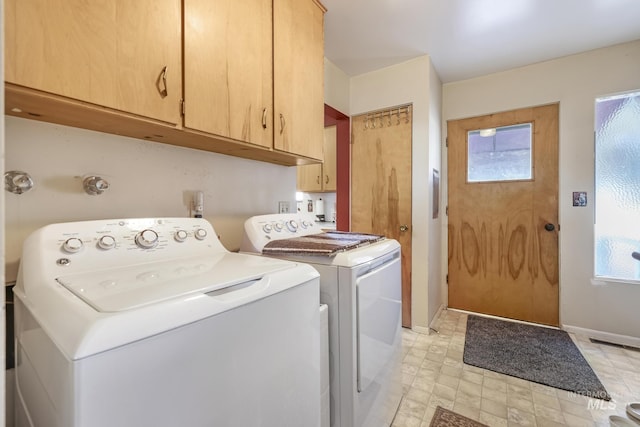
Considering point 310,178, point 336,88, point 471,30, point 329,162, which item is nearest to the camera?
point 471,30

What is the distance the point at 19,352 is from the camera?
29.2 inches

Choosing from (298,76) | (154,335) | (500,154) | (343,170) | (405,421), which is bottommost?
(405,421)

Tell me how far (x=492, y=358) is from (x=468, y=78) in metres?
2.66

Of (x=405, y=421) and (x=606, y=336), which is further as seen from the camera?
(x=606, y=336)

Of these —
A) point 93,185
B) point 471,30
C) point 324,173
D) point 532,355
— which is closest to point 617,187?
point 532,355

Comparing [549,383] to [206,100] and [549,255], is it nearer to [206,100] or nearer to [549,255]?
[549,255]

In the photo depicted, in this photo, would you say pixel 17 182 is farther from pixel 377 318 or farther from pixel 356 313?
pixel 377 318

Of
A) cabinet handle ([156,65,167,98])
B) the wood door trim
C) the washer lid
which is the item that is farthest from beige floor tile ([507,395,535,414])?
cabinet handle ([156,65,167,98])

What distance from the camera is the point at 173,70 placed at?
1011mm

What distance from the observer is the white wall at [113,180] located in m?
0.93

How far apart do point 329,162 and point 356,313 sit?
9.37ft

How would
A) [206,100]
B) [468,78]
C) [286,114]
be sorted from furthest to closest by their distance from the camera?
[468,78] → [286,114] → [206,100]

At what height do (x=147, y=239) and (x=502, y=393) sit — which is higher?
(x=147, y=239)

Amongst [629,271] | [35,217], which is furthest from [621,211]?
[35,217]
